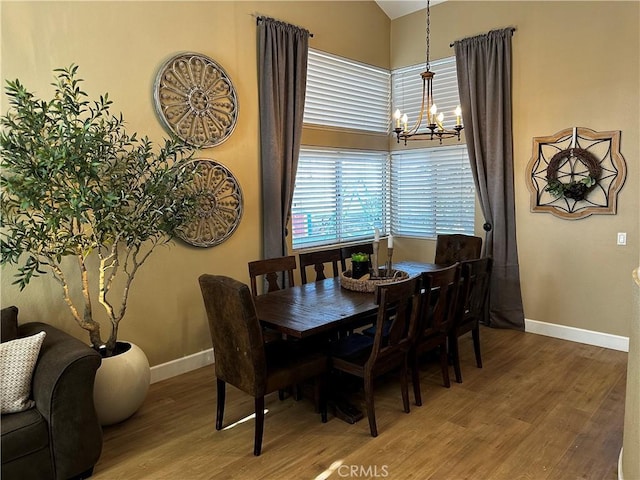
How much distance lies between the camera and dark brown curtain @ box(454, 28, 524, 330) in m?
4.70

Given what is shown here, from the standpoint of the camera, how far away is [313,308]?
3.11 m

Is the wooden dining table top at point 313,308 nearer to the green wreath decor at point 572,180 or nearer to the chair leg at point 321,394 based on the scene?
the chair leg at point 321,394

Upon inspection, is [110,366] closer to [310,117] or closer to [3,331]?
[3,331]

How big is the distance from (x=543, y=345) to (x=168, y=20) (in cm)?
442

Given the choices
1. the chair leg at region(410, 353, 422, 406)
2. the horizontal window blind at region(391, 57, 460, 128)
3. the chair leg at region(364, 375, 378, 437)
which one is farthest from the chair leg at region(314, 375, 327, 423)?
the horizontal window blind at region(391, 57, 460, 128)

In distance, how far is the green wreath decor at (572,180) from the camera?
4234 millimetres

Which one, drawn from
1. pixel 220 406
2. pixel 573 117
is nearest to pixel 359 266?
pixel 220 406

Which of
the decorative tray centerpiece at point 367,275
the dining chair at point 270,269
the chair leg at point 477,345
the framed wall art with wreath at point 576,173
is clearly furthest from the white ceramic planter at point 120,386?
the framed wall art with wreath at point 576,173

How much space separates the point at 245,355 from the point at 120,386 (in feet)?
3.10

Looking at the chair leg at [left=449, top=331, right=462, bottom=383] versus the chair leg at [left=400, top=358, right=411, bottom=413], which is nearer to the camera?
the chair leg at [left=400, top=358, right=411, bottom=413]

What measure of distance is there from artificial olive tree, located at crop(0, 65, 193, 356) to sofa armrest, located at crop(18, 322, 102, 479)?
0.59m

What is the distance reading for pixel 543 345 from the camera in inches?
174

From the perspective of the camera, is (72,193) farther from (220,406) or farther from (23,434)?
(220,406)

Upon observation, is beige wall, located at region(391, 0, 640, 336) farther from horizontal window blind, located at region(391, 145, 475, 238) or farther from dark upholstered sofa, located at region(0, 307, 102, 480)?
dark upholstered sofa, located at region(0, 307, 102, 480)
